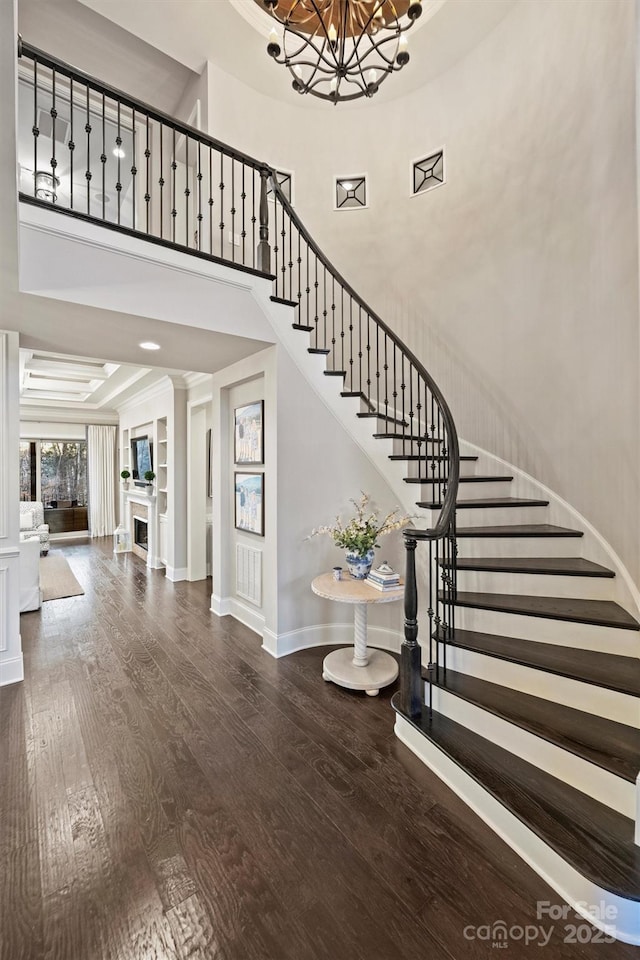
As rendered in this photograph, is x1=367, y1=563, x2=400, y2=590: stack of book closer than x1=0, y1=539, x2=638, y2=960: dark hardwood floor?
No

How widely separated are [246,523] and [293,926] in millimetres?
2939

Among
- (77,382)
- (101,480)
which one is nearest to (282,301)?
(77,382)

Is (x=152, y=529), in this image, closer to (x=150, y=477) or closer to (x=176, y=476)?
(x=150, y=477)

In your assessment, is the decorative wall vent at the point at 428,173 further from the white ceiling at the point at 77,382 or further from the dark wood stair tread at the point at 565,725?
the dark wood stair tread at the point at 565,725

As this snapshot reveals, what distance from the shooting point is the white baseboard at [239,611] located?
3.91 metres

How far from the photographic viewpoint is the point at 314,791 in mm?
1991

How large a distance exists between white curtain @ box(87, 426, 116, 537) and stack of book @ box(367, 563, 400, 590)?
8595mm

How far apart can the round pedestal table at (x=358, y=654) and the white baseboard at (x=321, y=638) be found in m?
0.25

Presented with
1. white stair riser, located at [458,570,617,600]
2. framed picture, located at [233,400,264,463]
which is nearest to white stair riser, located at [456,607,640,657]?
white stair riser, located at [458,570,617,600]

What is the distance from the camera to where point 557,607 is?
2447mm

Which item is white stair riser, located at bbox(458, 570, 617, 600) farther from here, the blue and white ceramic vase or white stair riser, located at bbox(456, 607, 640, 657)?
the blue and white ceramic vase

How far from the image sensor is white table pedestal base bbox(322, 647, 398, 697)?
113 inches

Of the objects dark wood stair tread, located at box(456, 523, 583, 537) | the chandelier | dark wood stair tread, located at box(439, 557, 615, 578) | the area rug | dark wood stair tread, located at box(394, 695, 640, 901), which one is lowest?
the area rug

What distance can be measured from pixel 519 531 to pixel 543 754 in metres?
1.54
